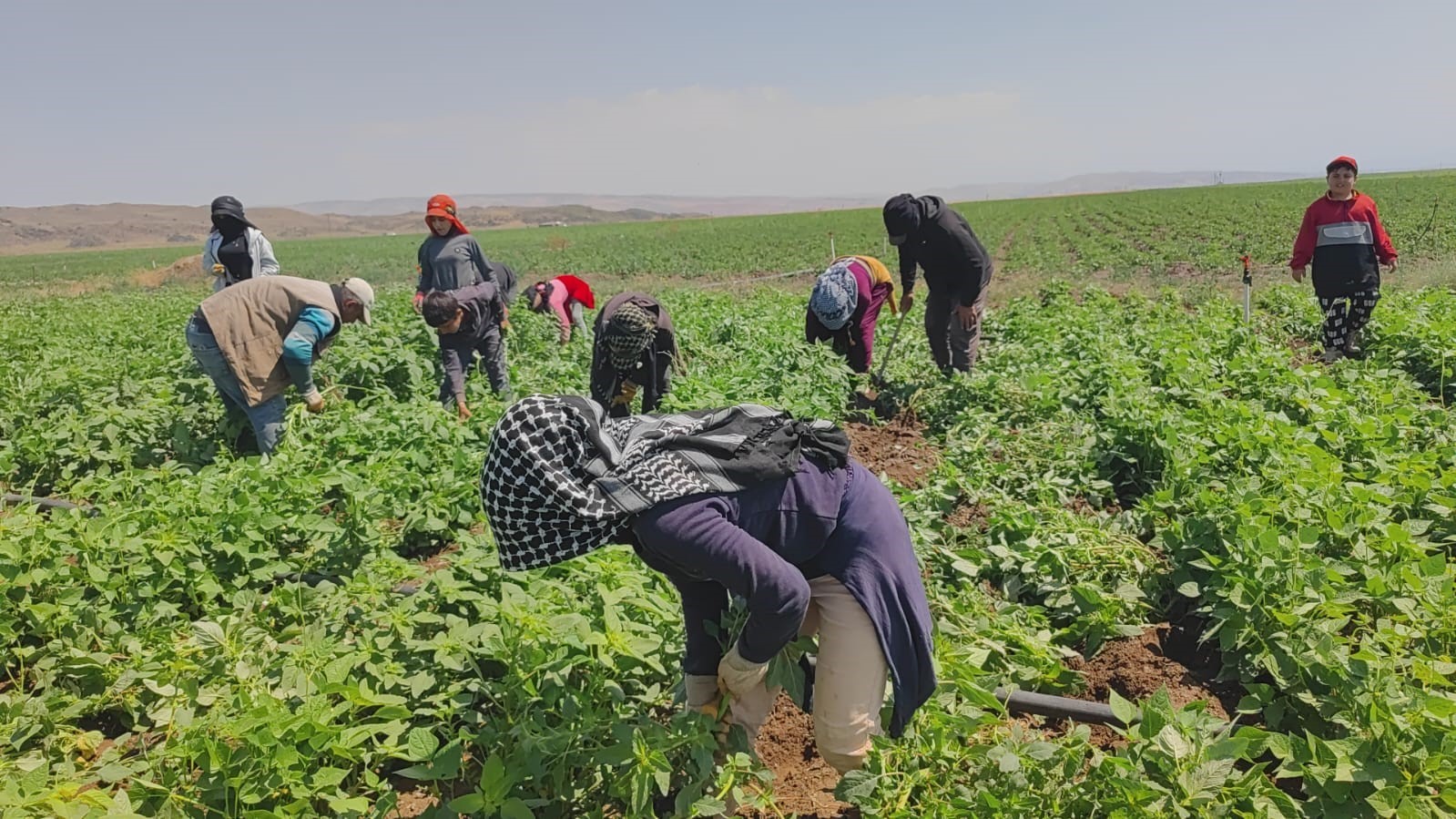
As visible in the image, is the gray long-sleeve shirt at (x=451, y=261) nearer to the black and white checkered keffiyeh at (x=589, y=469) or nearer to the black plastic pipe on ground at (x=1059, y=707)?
the black and white checkered keffiyeh at (x=589, y=469)

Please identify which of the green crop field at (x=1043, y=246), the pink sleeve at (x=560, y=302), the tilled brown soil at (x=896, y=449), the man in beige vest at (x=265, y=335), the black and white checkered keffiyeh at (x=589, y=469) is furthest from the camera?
the green crop field at (x=1043, y=246)

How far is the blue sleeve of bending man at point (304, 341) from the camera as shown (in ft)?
14.7

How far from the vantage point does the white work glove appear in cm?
191

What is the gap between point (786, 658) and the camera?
201 cm

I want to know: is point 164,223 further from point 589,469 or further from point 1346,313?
point 589,469

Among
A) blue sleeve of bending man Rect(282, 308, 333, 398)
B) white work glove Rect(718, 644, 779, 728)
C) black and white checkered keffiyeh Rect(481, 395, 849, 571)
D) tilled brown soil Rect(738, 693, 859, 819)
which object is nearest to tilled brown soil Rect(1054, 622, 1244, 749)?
tilled brown soil Rect(738, 693, 859, 819)

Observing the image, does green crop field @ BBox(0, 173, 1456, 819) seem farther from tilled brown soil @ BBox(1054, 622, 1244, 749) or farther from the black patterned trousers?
the black patterned trousers

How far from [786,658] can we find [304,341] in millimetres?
3587

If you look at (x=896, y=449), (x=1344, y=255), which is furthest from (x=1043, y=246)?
(x=896, y=449)

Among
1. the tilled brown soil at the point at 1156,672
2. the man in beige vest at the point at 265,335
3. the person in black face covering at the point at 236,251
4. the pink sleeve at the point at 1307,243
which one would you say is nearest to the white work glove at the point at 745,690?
the tilled brown soil at the point at 1156,672

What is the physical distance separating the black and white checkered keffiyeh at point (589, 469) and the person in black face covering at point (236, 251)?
4919 millimetres

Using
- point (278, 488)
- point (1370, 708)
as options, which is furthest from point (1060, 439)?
point (278, 488)

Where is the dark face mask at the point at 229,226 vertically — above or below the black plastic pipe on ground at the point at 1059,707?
above

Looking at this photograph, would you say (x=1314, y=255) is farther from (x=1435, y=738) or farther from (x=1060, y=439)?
(x=1435, y=738)
